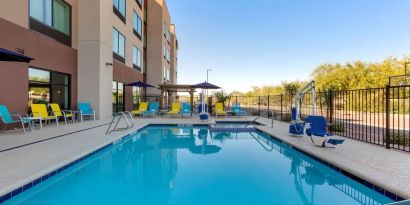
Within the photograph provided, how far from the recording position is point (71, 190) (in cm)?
375

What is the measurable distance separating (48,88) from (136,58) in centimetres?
1017

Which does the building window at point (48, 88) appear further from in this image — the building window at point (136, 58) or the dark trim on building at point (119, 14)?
the building window at point (136, 58)

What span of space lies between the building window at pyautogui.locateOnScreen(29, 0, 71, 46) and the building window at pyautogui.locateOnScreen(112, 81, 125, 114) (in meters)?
4.20

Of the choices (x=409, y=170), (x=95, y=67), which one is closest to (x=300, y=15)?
(x=95, y=67)

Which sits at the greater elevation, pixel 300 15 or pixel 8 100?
pixel 300 15

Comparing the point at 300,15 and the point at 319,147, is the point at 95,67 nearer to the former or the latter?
the point at 319,147

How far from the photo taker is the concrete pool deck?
348 cm

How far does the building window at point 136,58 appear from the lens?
1855 cm

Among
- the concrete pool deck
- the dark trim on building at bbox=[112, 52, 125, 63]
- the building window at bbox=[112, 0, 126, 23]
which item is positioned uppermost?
the building window at bbox=[112, 0, 126, 23]

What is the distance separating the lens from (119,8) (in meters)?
14.8

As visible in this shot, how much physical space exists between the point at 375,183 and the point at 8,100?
10196 millimetres

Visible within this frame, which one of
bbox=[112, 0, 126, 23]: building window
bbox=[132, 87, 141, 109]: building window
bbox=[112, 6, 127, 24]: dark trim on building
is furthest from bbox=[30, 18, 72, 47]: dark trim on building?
bbox=[132, 87, 141, 109]: building window

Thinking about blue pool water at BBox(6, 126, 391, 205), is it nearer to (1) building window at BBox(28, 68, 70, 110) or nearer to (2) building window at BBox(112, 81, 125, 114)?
A: (1) building window at BBox(28, 68, 70, 110)

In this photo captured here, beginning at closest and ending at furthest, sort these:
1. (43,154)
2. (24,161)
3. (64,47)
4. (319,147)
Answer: (24,161), (43,154), (319,147), (64,47)
